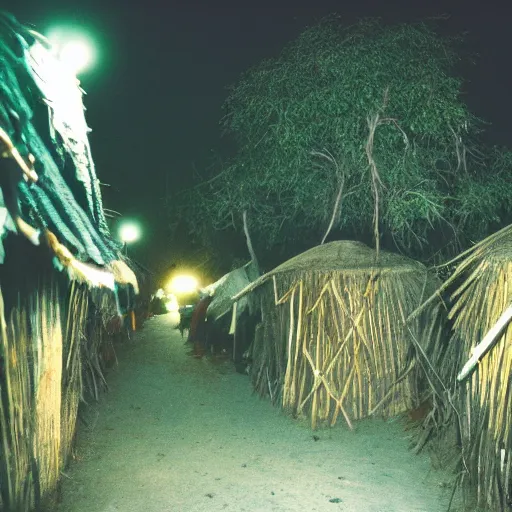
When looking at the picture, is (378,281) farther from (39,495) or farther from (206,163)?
(206,163)

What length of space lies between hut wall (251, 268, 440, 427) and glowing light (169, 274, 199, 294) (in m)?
8.53

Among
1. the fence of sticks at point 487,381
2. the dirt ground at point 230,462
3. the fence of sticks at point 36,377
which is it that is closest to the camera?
the fence of sticks at point 36,377

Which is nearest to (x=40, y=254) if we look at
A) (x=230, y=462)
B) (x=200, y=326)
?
(x=230, y=462)

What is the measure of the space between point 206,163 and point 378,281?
24.5 feet

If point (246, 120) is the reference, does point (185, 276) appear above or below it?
below

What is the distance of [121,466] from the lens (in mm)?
5906

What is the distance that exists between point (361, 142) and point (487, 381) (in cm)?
633

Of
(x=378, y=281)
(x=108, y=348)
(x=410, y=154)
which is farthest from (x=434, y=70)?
(x=108, y=348)

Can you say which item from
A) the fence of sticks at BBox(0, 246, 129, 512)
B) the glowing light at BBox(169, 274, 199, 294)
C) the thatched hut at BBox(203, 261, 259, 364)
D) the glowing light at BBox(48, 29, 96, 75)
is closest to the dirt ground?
the fence of sticks at BBox(0, 246, 129, 512)

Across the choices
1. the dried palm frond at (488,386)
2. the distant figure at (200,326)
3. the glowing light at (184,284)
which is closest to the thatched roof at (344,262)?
the dried palm frond at (488,386)

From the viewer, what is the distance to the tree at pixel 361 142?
9.52m

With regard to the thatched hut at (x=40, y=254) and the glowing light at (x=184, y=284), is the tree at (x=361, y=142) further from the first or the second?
the thatched hut at (x=40, y=254)

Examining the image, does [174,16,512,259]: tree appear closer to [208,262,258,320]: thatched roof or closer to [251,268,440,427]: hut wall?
[208,262,258,320]: thatched roof

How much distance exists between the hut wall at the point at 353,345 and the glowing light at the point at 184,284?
336 inches
